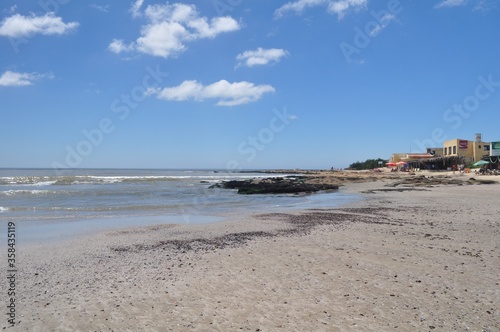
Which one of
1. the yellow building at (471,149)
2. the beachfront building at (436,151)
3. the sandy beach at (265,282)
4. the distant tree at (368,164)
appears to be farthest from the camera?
the distant tree at (368,164)

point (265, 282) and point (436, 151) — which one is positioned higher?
point (436, 151)

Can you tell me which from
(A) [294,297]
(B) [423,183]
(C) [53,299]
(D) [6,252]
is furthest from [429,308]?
(B) [423,183]

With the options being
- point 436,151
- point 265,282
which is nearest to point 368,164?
point 436,151

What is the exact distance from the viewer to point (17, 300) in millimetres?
5797

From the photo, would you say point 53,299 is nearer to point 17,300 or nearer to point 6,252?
point 17,300

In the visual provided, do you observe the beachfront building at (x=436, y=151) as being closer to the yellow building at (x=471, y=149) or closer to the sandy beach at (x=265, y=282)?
the yellow building at (x=471, y=149)

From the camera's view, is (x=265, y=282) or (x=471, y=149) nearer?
(x=265, y=282)

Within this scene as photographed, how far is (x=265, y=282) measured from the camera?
6.45 m

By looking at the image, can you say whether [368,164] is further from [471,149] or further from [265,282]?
[265,282]

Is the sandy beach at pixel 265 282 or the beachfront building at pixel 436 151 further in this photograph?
the beachfront building at pixel 436 151

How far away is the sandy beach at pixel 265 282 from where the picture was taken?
4938mm

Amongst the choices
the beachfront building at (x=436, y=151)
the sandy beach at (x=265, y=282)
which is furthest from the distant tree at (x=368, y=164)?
the sandy beach at (x=265, y=282)

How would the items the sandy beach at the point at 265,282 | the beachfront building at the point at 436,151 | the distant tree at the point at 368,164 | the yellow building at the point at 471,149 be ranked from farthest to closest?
the distant tree at the point at 368,164 < the beachfront building at the point at 436,151 < the yellow building at the point at 471,149 < the sandy beach at the point at 265,282

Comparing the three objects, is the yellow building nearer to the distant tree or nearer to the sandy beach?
the distant tree
